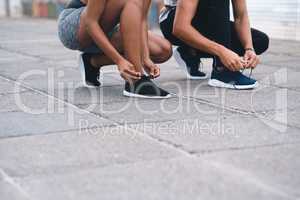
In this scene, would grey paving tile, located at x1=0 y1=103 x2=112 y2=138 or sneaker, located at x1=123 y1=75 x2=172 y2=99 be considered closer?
grey paving tile, located at x1=0 y1=103 x2=112 y2=138

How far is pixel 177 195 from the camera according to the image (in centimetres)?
210

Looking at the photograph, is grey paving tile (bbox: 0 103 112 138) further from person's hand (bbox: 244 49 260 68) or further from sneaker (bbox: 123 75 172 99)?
person's hand (bbox: 244 49 260 68)

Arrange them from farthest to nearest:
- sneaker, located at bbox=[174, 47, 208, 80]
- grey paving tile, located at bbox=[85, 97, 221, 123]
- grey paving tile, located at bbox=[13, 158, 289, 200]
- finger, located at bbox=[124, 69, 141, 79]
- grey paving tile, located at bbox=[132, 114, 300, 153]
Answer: sneaker, located at bbox=[174, 47, 208, 80] → finger, located at bbox=[124, 69, 141, 79] → grey paving tile, located at bbox=[85, 97, 221, 123] → grey paving tile, located at bbox=[132, 114, 300, 153] → grey paving tile, located at bbox=[13, 158, 289, 200]

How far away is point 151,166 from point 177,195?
340mm

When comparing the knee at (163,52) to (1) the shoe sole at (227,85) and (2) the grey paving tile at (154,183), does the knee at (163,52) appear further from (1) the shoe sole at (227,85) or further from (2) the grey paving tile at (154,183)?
(2) the grey paving tile at (154,183)

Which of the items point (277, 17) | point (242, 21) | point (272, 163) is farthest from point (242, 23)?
point (277, 17)

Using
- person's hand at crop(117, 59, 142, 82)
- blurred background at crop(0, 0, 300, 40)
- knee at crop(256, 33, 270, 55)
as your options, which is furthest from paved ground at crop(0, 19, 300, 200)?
blurred background at crop(0, 0, 300, 40)

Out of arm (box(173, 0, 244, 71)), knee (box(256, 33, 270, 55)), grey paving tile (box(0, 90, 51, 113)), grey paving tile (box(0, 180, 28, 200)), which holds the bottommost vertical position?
grey paving tile (box(0, 90, 51, 113))

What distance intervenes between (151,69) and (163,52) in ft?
1.24

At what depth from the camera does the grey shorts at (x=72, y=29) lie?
4.03 metres

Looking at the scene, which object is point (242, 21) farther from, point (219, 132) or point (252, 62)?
point (219, 132)

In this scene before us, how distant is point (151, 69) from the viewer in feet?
12.7

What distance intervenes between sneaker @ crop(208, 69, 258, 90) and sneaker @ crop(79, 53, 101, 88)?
0.77 metres

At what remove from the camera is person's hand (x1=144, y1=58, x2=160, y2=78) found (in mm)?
3883
